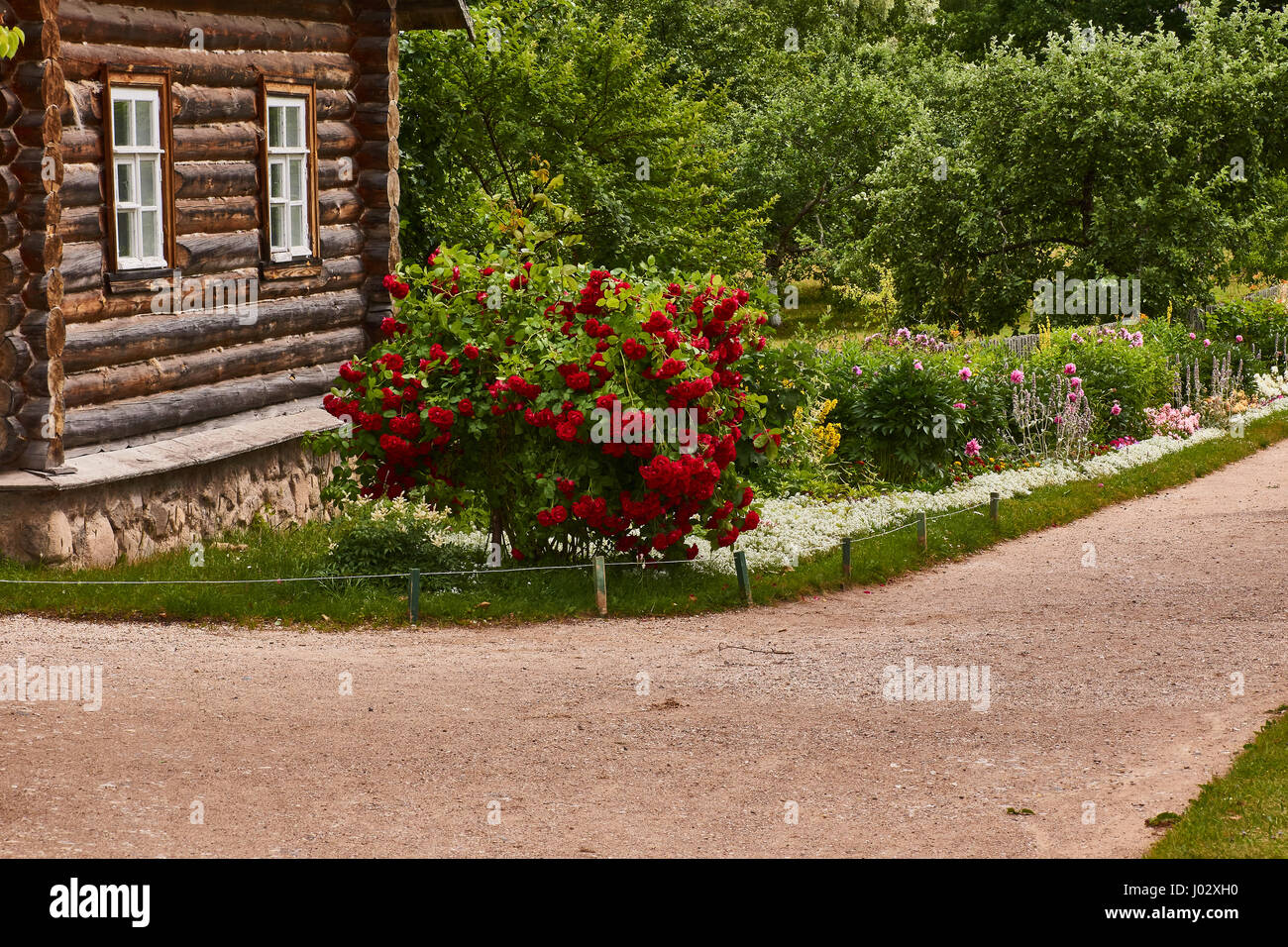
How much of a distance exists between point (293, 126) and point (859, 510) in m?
6.16

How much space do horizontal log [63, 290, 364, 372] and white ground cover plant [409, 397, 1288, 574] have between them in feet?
8.72

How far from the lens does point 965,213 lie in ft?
77.9

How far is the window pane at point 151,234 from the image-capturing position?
11812 mm

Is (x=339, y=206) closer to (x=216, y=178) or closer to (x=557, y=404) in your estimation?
(x=216, y=178)

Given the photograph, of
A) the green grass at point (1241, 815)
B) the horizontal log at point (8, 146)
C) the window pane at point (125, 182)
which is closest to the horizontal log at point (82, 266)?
the window pane at point (125, 182)

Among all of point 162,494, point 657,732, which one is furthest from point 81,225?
point 657,732

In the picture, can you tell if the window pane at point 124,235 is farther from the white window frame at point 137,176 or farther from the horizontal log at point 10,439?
the horizontal log at point 10,439

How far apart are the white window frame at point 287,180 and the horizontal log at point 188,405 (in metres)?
1.12

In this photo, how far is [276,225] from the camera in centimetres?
1357

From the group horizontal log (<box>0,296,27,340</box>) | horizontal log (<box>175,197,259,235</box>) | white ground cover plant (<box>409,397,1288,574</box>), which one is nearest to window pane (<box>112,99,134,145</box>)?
horizontal log (<box>175,197,259,235</box>)

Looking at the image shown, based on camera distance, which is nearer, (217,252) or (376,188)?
(217,252)

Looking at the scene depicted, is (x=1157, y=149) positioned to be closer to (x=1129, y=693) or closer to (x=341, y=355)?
(x=341, y=355)

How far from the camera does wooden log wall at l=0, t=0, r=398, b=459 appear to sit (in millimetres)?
10453
